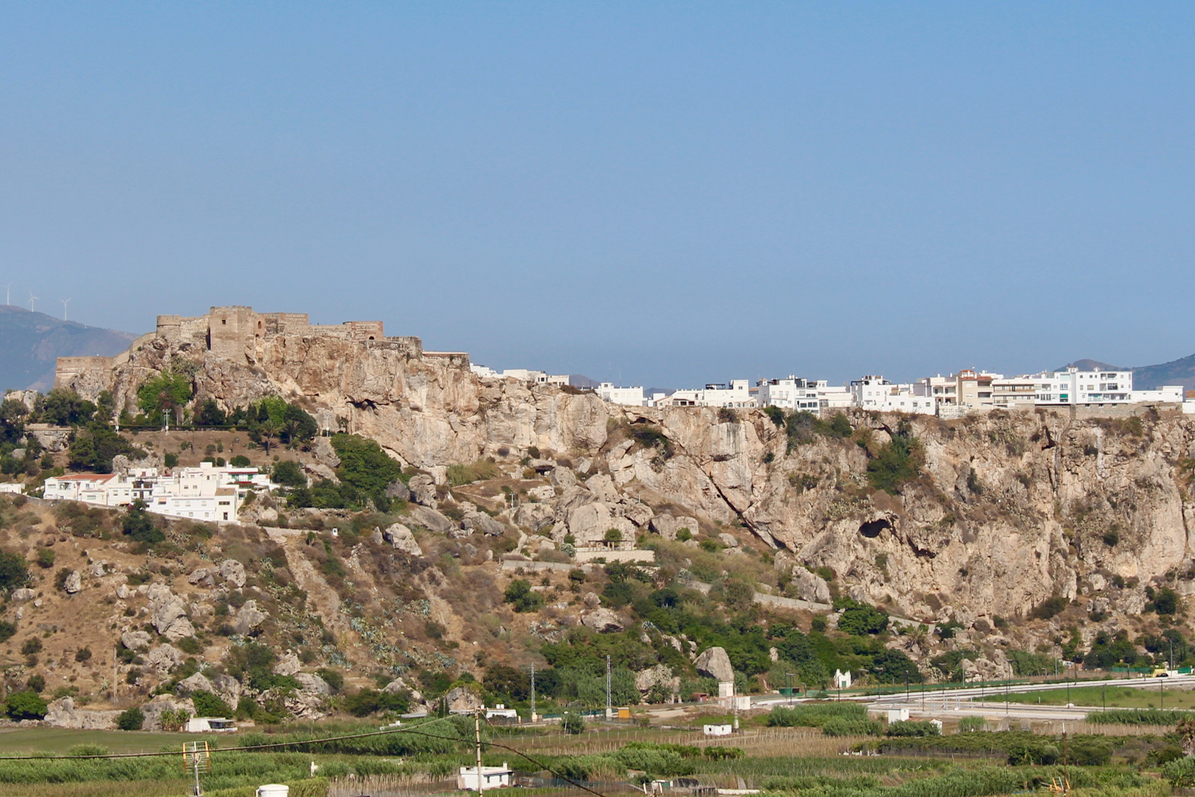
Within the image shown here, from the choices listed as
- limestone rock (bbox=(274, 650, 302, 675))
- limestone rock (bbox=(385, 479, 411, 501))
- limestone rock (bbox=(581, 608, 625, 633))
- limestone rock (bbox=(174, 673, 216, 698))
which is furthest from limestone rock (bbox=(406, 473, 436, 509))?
limestone rock (bbox=(174, 673, 216, 698))

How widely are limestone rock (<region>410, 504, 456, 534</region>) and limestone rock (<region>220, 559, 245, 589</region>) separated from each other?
37.3 ft

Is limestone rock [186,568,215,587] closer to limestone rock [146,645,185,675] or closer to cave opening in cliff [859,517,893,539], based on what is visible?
limestone rock [146,645,185,675]

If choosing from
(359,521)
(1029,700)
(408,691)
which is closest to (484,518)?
(359,521)

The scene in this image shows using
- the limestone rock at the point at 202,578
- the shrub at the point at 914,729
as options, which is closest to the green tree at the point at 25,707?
the limestone rock at the point at 202,578

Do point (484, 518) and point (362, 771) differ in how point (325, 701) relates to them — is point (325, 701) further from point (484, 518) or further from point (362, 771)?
point (484, 518)

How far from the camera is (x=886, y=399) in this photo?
98438mm

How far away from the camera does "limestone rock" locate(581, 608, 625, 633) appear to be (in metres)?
70.2

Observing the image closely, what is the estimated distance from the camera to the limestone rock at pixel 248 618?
202 ft

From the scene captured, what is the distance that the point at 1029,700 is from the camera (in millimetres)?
66312

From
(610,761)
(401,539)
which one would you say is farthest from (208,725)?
(401,539)

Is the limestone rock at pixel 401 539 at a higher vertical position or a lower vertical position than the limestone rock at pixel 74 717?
higher

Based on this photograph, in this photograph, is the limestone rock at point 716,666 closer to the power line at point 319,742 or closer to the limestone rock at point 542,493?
the limestone rock at point 542,493

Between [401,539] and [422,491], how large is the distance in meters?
5.70

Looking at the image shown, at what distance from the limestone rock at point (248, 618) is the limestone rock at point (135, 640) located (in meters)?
3.29
